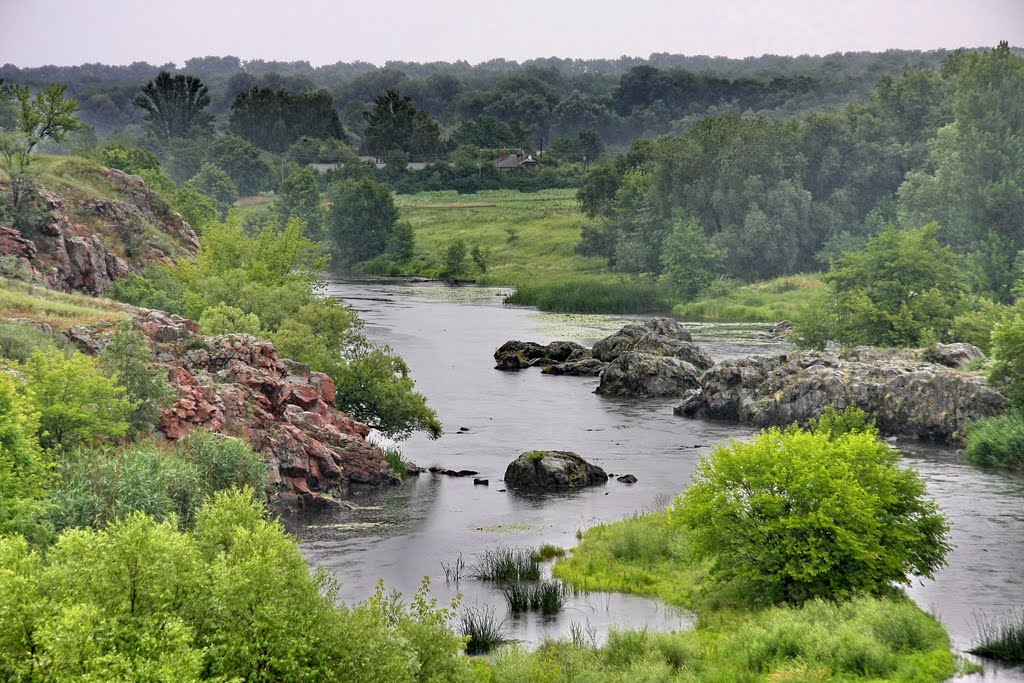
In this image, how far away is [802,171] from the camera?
145500mm

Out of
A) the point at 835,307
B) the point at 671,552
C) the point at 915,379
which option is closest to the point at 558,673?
the point at 671,552

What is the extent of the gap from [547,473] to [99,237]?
40017mm

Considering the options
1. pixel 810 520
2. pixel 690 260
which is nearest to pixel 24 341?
pixel 810 520

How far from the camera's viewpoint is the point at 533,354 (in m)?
88.8

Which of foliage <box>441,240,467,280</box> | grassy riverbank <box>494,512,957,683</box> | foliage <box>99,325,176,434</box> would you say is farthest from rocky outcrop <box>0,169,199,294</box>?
foliage <box>441,240,467,280</box>

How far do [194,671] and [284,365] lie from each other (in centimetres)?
3821

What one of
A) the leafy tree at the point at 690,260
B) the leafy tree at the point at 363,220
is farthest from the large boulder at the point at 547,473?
the leafy tree at the point at 363,220

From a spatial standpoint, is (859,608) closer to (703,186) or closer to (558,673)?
(558,673)

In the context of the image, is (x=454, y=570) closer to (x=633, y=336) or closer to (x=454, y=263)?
(x=633, y=336)

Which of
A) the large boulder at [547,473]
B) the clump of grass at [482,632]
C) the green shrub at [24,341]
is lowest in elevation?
the large boulder at [547,473]

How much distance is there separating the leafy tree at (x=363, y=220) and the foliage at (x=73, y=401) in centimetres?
13710

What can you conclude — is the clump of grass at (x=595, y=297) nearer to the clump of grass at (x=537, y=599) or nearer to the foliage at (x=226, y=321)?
the foliage at (x=226, y=321)

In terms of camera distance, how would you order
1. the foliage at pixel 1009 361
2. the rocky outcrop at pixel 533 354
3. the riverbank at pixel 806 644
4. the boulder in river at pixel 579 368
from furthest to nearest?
the rocky outcrop at pixel 533 354 → the boulder in river at pixel 579 368 → the foliage at pixel 1009 361 → the riverbank at pixel 806 644

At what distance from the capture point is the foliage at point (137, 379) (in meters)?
44.2
